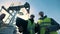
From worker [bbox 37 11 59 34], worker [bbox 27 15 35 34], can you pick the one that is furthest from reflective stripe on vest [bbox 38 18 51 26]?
worker [bbox 27 15 35 34]

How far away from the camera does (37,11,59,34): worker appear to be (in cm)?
685

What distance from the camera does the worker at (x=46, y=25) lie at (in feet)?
22.5

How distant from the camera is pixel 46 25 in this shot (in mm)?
6980

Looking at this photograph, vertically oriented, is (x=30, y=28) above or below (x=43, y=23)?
below

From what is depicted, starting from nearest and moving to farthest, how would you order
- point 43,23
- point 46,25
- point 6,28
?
1. point 46,25
2. point 43,23
3. point 6,28

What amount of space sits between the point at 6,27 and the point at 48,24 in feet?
5.44

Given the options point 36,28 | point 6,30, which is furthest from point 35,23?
point 6,30

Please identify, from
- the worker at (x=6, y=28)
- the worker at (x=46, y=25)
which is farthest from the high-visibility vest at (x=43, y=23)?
the worker at (x=6, y=28)

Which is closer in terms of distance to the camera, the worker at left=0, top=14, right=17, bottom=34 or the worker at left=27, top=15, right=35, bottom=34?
the worker at left=27, top=15, right=35, bottom=34

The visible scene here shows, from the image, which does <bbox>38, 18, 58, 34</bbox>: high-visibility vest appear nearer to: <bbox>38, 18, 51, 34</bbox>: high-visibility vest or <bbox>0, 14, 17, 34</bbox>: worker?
<bbox>38, 18, 51, 34</bbox>: high-visibility vest

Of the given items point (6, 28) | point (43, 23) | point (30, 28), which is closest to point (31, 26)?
point (30, 28)

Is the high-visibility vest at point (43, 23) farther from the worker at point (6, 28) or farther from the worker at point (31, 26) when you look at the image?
the worker at point (6, 28)

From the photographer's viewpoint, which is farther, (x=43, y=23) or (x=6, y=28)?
(x=6, y=28)

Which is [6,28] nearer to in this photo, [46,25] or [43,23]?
[43,23]
